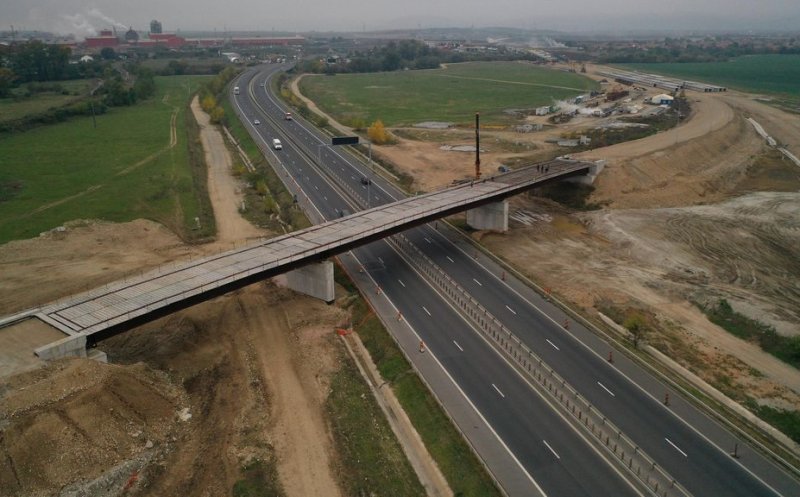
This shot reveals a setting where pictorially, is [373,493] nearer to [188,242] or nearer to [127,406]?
[127,406]

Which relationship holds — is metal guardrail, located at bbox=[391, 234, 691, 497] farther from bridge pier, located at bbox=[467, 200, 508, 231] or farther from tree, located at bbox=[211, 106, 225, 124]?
tree, located at bbox=[211, 106, 225, 124]

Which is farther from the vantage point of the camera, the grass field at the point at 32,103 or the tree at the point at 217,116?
the tree at the point at 217,116

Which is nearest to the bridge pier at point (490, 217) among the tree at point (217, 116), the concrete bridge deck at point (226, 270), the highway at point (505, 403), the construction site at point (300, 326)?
the construction site at point (300, 326)

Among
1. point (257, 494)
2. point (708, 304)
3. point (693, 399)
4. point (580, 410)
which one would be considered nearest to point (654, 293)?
point (708, 304)

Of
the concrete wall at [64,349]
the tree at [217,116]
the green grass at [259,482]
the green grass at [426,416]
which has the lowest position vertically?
the green grass at [259,482]

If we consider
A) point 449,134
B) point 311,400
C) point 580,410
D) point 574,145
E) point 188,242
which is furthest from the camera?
point 449,134

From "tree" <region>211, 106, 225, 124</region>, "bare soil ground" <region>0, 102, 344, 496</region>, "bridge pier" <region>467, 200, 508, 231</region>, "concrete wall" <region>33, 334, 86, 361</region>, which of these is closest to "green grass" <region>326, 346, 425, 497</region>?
"bare soil ground" <region>0, 102, 344, 496</region>

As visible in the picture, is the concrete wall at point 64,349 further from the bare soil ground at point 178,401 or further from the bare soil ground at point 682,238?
the bare soil ground at point 682,238
